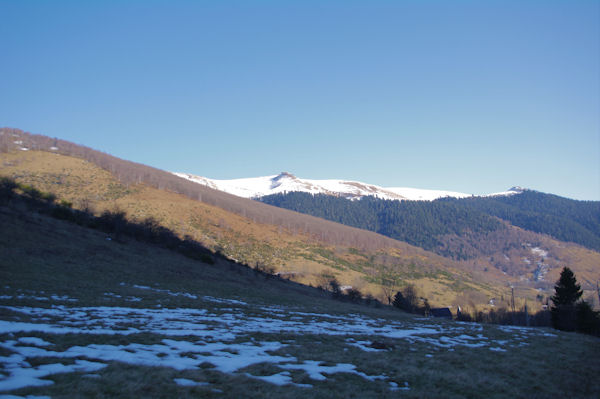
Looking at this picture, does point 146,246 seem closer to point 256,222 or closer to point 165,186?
point 256,222

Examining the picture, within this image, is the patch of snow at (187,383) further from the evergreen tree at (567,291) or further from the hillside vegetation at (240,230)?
the hillside vegetation at (240,230)

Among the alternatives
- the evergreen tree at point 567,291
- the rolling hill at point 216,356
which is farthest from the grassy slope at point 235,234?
the rolling hill at point 216,356

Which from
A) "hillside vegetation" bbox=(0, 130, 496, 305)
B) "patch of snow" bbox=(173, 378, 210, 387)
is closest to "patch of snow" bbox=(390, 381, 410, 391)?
"patch of snow" bbox=(173, 378, 210, 387)

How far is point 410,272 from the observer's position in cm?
13112

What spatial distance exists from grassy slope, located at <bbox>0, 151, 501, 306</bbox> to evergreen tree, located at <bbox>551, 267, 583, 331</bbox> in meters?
45.9

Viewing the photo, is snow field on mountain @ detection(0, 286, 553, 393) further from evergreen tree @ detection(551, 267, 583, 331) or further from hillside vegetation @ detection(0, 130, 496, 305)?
hillside vegetation @ detection(0, 130, 496, 305)

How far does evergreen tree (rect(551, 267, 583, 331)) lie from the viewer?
45625 millimetres

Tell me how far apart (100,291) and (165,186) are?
135 m

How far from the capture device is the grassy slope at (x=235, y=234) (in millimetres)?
97875

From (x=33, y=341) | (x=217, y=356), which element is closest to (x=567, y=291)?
(x=217, y=356)

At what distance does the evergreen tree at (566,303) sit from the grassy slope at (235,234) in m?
45.9

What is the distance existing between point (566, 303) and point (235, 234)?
91457 mm

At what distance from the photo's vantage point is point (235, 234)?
117500mm

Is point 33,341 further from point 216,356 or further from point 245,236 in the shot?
point 245,236
